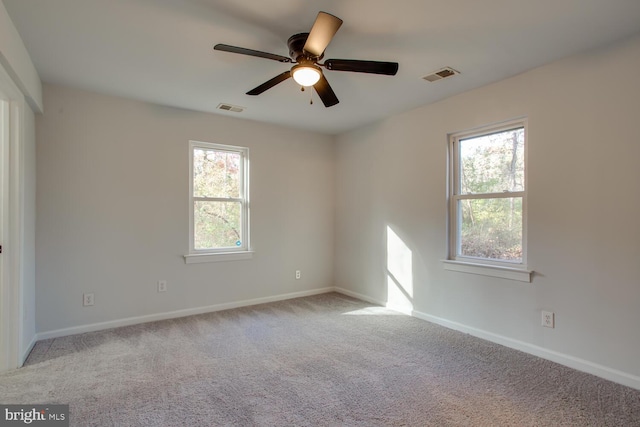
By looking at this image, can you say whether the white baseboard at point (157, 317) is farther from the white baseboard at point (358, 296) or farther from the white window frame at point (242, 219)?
the white window frame at point (242, 219)

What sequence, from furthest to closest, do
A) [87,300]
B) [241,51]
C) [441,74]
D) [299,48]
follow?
[87,300], [441,74], [299,48], [241,51]

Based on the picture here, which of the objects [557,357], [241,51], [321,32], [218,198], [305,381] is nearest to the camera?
[321,32]

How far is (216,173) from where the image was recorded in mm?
4195

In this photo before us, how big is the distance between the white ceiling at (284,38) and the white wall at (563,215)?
0.86ft

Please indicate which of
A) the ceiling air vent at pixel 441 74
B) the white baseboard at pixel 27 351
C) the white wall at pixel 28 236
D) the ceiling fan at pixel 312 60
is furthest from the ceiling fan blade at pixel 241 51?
the white baseboard at pixel 27 351

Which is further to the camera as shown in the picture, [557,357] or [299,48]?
[557,357]

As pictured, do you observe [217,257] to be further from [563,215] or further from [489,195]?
[563,215]

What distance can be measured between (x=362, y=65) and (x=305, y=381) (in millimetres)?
2196

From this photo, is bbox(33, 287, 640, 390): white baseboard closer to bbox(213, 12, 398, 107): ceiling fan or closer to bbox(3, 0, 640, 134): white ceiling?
bbox(3, 0, 640, 134): white ceiling

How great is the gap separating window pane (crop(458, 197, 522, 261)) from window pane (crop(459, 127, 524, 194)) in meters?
0.14

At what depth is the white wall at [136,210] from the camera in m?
3.19

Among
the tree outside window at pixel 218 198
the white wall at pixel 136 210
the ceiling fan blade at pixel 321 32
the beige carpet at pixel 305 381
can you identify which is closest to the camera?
the ceiling fan blade at pixel 321 32

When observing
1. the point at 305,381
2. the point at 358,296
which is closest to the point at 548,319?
the point at 305,381

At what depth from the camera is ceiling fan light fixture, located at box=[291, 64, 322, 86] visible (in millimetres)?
2174
